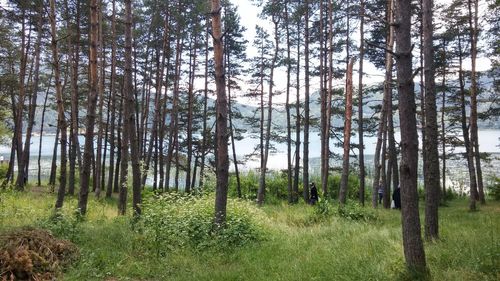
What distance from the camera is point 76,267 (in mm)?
5922

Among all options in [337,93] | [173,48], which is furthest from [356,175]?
[173,48]

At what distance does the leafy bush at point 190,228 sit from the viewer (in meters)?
7.24

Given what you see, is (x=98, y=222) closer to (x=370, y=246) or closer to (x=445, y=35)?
(x=370, y=246)

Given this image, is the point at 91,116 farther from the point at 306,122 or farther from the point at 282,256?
the point at 306,122

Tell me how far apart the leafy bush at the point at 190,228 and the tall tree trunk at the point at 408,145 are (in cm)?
384

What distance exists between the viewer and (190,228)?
7.79 metres

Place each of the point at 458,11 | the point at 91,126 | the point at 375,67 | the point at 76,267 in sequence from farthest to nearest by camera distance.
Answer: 1. the point at 375,67
2. the point at 458,11
3. the point at 91,126
4. the point at 76,267

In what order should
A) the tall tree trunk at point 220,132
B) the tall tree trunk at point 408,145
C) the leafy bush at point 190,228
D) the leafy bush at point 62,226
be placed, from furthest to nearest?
the tall tree trunk at point 220,132
the leafy bush at point 62,226
the leafy bush at point 190,228
the tall tree trunk at point 408,145

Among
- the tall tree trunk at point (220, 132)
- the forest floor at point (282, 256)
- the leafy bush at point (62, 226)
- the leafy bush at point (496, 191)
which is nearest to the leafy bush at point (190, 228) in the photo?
the forest floor at point (282, 256)

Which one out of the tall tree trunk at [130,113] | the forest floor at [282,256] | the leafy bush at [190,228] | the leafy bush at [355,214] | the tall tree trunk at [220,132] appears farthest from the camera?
the leafy bush at [355,214]

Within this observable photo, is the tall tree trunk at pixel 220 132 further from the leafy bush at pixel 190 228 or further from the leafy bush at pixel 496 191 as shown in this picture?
the leafy bush at pixel 496 191

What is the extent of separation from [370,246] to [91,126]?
8.12 metres

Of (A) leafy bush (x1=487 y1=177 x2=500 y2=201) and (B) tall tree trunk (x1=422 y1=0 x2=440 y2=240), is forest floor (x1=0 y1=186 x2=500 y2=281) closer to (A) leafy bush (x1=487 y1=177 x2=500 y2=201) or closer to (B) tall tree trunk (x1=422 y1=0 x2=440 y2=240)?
(B) tall tree trunk (x1=422 y1=0 x2=440 y2=240)

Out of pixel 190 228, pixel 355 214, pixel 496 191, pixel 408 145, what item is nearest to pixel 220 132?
pixel 190 228
